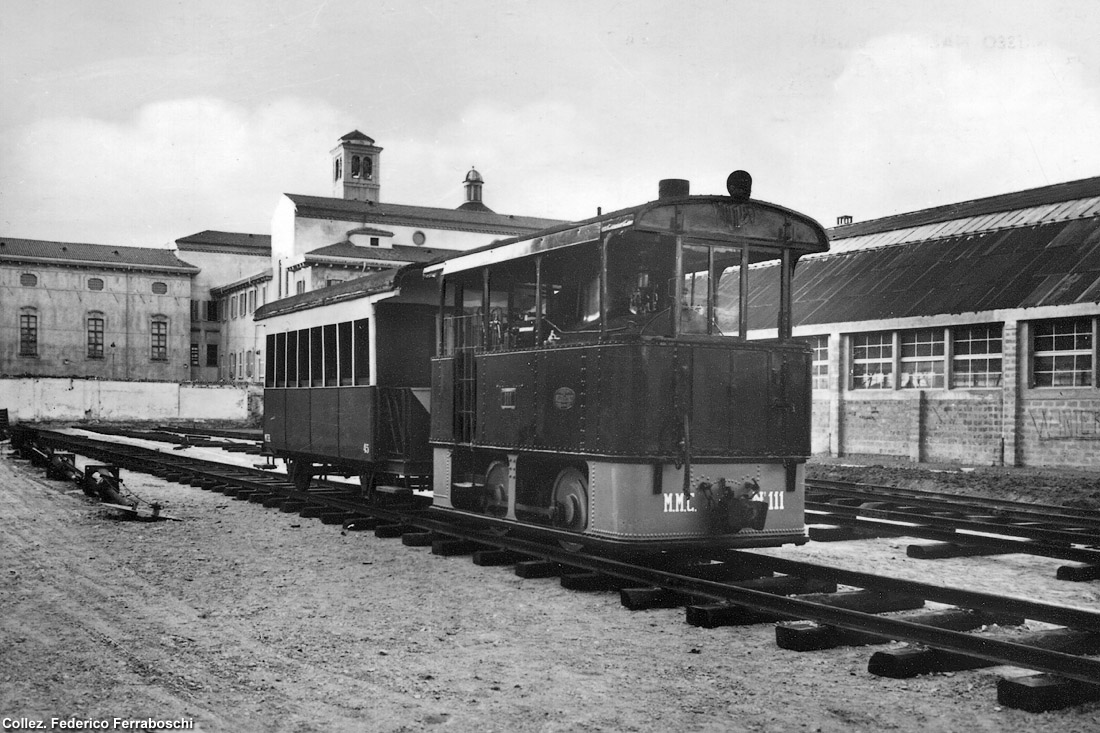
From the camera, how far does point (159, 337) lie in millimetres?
76562

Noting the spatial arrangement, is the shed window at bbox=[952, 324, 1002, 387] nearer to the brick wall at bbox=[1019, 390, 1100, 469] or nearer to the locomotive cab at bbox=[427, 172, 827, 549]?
the brick wall at bbox=[1019, 390, 1100, 469]

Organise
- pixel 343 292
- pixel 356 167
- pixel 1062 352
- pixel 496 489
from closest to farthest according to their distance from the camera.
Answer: pixel 496 489
pixel 343 292
pixel 1062 352
pixel 356 167

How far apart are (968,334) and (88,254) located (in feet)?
218

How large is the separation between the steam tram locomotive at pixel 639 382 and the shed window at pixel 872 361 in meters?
15.1

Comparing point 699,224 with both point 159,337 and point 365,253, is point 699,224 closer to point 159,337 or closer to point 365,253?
point 365,253

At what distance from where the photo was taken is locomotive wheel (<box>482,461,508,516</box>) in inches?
401

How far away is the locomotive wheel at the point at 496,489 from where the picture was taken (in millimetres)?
10196

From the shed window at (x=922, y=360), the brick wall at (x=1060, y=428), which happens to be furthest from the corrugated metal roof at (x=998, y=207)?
the brick wall at (x=1060, y=428)

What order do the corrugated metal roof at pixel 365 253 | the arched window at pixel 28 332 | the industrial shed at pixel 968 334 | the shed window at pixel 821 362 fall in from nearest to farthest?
the industrial shed at pixel 968 334, the shed window at pixel 821 362, the corrugated metal roof at pixel 365 253, the arched window at pixel 28 332

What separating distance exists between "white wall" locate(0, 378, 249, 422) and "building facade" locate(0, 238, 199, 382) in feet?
57.4

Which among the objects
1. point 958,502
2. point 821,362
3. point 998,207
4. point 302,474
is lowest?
point 958,502

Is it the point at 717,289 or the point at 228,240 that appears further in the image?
the point at 228,240

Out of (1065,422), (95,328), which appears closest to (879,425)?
(1065,422)

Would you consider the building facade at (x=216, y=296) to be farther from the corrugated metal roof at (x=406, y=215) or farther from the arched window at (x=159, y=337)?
the corrugated metal roof at (x=406, y=215)
